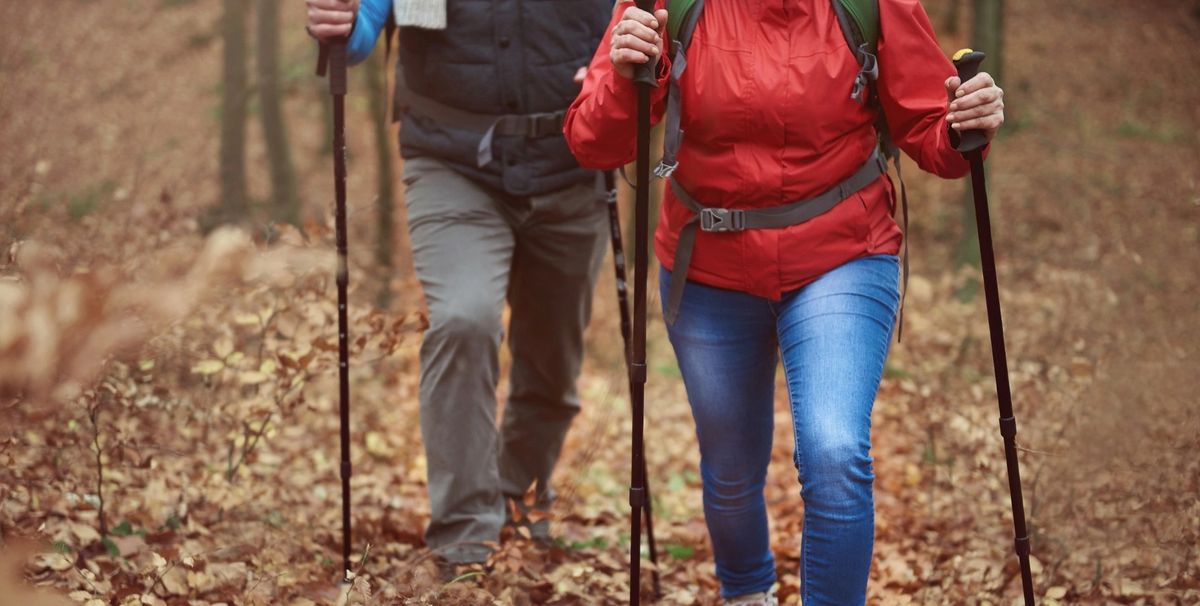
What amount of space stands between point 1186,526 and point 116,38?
72.0ft

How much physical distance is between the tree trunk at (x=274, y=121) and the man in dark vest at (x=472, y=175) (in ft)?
30.2

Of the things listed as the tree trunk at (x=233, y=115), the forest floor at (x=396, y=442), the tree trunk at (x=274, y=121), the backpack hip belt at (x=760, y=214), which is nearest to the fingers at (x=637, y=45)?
the backpack hip belt at (x=760, y=214)

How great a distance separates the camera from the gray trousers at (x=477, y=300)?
3.97m

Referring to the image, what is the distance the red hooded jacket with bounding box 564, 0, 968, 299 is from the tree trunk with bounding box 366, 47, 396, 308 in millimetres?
7785

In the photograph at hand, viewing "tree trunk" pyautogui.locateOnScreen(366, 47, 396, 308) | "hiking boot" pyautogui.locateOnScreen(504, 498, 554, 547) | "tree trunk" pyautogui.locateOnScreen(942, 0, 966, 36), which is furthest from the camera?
"tree trunk" pyautogui.locateOnScreen(942, 0, 966, 36)

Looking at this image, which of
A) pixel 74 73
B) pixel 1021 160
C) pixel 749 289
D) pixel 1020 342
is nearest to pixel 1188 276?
pixel 1020 342

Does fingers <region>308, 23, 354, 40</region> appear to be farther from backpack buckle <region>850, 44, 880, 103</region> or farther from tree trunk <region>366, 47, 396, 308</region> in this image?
tree trunk <region>366, 47, 396, 308</region>

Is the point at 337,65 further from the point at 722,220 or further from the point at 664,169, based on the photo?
the point at 722,220

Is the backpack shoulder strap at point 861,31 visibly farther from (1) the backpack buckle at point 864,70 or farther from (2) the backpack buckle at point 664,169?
(2) the backpack buckle at point 664,169

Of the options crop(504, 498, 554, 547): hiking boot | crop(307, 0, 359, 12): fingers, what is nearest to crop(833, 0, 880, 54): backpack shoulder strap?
crop(307, 0, 359, 12): fingers

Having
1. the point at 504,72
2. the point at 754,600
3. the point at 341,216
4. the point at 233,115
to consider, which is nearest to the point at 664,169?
the point at 504,72

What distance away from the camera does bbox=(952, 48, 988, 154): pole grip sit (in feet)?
A: 9.50

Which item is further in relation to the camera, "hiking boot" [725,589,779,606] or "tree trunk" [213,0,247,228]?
"tree trunk" [213,0,247,228]

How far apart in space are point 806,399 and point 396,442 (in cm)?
431
